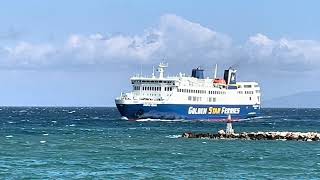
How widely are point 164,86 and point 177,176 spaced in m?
73.5

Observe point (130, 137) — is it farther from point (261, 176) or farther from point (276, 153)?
point (261, 176)

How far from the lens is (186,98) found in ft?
383

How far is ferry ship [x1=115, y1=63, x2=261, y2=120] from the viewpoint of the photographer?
112062mm

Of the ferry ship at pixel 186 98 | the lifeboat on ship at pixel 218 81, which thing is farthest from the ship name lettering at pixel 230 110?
the lifeboat on ship at pixel 218 81

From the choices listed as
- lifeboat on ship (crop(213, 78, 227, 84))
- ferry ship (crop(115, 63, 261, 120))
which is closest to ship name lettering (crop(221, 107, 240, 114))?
ferry ship (crop(115, 63, 261, 120))

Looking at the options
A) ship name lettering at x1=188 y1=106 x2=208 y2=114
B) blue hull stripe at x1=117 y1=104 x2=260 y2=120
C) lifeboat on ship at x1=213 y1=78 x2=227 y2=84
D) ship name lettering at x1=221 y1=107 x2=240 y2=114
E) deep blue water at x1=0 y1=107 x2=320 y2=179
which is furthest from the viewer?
lifeboat on ship at x1=213 y1=78 x2=227 y2=84

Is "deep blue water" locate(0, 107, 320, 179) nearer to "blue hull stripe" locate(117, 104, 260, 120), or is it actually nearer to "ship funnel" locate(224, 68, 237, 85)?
"blue hull stripe" locate(117, 104, 260, 120)

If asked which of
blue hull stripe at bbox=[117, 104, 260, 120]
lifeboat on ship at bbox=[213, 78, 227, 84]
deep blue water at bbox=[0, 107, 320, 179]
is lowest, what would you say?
deep blue water at bbox=[0, 107, 320, 179]

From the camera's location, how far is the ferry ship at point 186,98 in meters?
112

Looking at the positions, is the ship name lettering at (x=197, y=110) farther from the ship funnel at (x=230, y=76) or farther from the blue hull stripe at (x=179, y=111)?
the ship funnel at (x=230, y=76)

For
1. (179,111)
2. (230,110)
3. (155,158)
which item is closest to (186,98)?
(179,111)

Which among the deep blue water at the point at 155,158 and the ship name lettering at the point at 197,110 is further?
the ship name lettering at the point at 197,110

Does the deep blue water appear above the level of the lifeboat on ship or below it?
below

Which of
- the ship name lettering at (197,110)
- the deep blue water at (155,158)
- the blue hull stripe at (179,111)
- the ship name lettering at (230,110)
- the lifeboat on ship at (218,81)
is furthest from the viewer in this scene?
A: the lifeboat on ship at (218,81)
